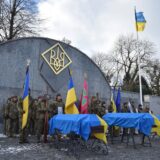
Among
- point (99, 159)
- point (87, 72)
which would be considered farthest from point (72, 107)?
point (87, 72)

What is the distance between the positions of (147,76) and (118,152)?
32.6 metres

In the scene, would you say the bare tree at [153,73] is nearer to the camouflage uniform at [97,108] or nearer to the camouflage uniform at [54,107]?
the camouflage uniform at [97,108]

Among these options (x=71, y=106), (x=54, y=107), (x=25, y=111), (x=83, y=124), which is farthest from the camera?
(x=54, y=107)

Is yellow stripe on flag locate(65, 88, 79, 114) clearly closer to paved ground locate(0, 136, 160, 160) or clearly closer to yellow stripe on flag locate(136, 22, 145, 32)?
paved ground locate(0, 136, 160, 160)

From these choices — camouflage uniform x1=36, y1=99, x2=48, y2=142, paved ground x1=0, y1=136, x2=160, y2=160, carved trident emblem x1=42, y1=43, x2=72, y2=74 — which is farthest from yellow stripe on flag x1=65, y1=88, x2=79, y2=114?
carved trident emblem x1=42, y1=43, x2=72, y2=74

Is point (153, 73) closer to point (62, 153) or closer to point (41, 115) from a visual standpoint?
point (41, 115)

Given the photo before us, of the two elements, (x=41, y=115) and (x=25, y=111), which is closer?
(x=25, y=111)

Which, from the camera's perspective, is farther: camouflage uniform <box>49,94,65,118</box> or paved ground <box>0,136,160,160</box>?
camouflage uniform <box>49,94,65,118</box>

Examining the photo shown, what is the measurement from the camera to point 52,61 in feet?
49.9

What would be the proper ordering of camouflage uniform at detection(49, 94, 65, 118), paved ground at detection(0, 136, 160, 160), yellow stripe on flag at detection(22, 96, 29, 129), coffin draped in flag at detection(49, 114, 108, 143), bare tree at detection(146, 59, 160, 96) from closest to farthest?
paved ground at detection(0, 136, 160, 160)
coffin draped in flag at detection(49, 114, 108, 143)
yellow stripe on flag at detection(22, 96, 29, 129)
camouflage uniform at detection(49, 94, 65, 118)
bare tree at detection(146, 59, 160, 96)

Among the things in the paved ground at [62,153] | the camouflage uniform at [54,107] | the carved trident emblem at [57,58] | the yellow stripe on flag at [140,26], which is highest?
the yellow stripe on flag at [140,26]

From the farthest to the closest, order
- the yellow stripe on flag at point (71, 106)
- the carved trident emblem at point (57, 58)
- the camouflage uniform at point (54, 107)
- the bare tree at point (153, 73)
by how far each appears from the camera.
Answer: the bare tree at point (153, 73) → the carved trident emblem at point (57, 58) → the camouflage uniform at point (54, 107) → the yellow stripe on flag at point (71, 106)

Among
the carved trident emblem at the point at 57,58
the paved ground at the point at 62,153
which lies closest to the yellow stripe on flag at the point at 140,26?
the carved trident emblem at the point at 57,58

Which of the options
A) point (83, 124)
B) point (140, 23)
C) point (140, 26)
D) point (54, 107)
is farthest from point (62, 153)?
point (140, 23)
